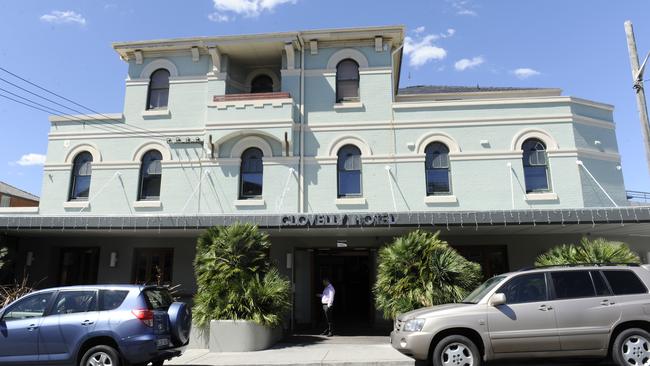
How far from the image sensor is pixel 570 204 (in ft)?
49.6

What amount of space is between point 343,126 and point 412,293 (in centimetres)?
694

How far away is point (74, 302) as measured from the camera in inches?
338

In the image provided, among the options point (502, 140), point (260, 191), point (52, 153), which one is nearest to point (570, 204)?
point (502, 140)

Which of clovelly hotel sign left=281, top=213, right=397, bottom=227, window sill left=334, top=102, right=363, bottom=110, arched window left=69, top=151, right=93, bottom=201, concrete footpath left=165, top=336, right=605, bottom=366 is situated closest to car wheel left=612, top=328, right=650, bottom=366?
concrete footpath left=165, top=336, right=605, bottom=366

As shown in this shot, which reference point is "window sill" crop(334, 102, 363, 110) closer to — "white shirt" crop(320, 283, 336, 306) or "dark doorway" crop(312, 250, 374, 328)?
"dark doorway" crop(312, 250, 374, 328)

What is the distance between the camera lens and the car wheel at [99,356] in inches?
317

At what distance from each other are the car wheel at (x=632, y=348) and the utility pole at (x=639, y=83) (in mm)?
5070

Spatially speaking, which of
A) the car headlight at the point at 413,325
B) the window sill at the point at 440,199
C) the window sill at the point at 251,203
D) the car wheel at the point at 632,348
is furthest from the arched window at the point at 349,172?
the car wheel at the point at 632,348

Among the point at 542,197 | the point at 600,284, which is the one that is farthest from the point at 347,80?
the point at 600,284

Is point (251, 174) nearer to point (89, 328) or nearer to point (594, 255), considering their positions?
point (89, 328)

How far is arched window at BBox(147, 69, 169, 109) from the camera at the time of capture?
58.6 feet

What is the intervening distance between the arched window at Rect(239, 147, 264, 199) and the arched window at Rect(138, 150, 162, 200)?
2979 mm

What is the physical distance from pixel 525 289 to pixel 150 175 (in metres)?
13.2

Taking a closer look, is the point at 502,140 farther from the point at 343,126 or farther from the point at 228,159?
the point at 228,159
